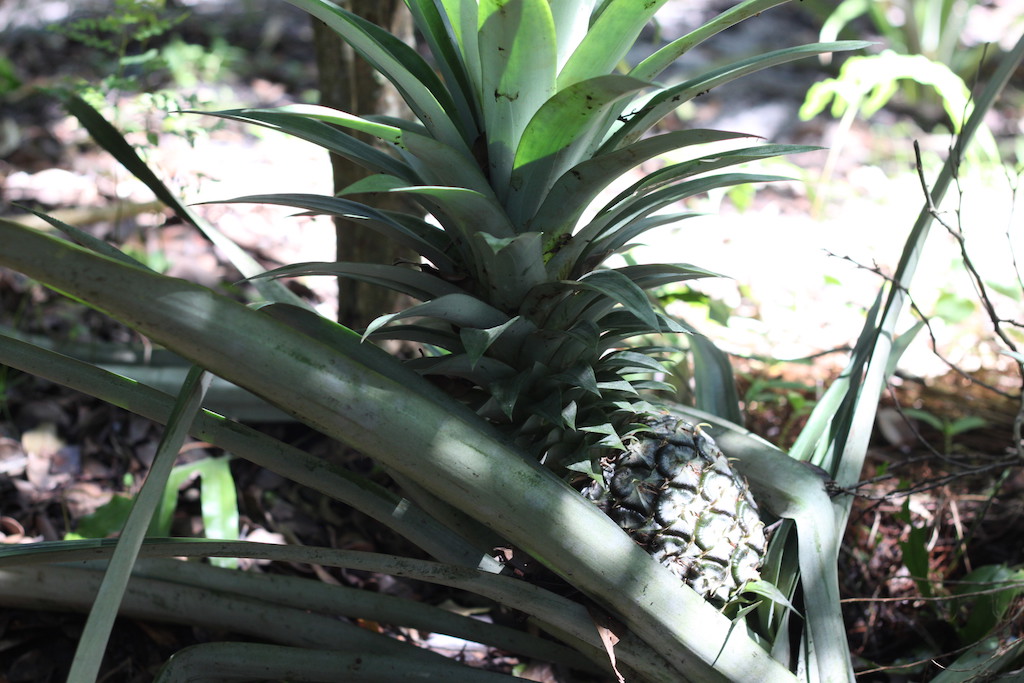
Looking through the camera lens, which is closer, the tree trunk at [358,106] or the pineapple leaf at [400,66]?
the pineapple leaf at [400,66]

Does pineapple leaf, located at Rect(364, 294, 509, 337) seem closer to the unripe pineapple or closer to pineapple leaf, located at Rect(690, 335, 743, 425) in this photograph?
the unripe pineapple

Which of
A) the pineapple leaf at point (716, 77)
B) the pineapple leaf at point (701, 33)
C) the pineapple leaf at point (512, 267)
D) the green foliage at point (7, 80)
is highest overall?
the green foliage at point (7, 80)

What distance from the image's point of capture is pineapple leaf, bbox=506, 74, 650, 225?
78cm

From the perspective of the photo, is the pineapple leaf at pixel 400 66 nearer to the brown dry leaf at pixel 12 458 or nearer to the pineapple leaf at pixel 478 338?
the pineapple leaf at pixel 478 338

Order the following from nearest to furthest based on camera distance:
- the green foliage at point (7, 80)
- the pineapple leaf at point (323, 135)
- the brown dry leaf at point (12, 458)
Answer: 1. the pineapple leaf at point (323, 135)
2. the brown dry leaf at point (12, 458)
3. the green foliage at point (7, 80)

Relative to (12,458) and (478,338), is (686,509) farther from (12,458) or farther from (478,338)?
(12,458)

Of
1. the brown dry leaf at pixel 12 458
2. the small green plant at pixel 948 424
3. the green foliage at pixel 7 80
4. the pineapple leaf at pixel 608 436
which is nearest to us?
the pineapple leaf at pixel 608 436

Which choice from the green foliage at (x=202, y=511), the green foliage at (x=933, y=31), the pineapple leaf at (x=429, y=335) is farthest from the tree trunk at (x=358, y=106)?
the green foliage at (x=933, y=31)

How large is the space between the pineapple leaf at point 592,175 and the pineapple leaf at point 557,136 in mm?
20

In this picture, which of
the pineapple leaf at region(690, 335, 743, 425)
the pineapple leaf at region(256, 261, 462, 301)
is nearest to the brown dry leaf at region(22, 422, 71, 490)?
the pineapple leaf at region(256, 261, 462, 301)

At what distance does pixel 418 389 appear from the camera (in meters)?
0.91

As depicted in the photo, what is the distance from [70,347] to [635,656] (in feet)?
5.10

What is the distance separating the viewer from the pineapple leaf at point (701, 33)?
0.85 metres

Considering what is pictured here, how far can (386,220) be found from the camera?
3.27ft
